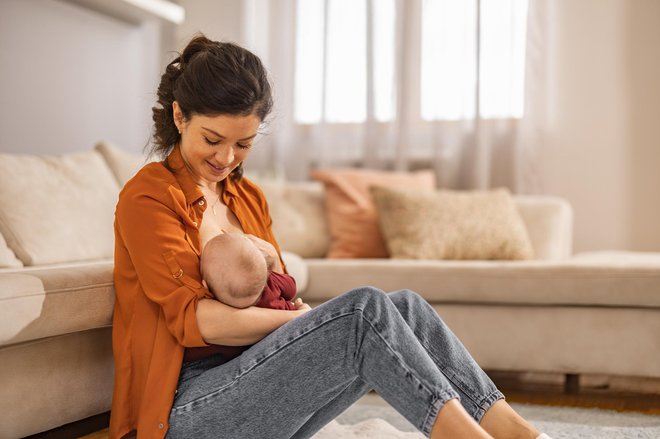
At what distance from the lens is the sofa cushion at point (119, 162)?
301 centimetres

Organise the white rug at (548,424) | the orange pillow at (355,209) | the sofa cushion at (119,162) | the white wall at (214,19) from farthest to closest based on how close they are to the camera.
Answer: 1. the white wall at (214,19)
2. the orange pillow at (355,209)
3. the sofa cushion at (119,162)
4. the white rug at (548,424)

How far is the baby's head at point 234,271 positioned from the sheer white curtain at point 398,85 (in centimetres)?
241

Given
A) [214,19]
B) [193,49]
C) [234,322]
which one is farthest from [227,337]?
[214,19]

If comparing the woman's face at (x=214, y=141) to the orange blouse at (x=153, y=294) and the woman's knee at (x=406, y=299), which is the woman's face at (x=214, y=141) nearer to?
the orange blouse at (x=153, y=294)

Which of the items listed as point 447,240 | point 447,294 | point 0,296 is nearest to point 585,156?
point 447,240

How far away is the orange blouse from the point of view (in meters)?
1.49

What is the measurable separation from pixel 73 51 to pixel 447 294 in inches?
82.2

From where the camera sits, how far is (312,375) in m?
A: 1.45

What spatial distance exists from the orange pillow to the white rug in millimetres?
831

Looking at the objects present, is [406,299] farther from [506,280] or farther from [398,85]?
[398,85]

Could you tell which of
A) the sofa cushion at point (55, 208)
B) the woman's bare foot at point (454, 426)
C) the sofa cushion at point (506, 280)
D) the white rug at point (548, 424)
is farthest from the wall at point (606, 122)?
the woman's bare foot at point (454, 426)

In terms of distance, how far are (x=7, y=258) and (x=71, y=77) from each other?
64.2 inches

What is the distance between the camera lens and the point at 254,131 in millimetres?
1657

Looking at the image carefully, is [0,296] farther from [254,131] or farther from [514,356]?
[514,356]
